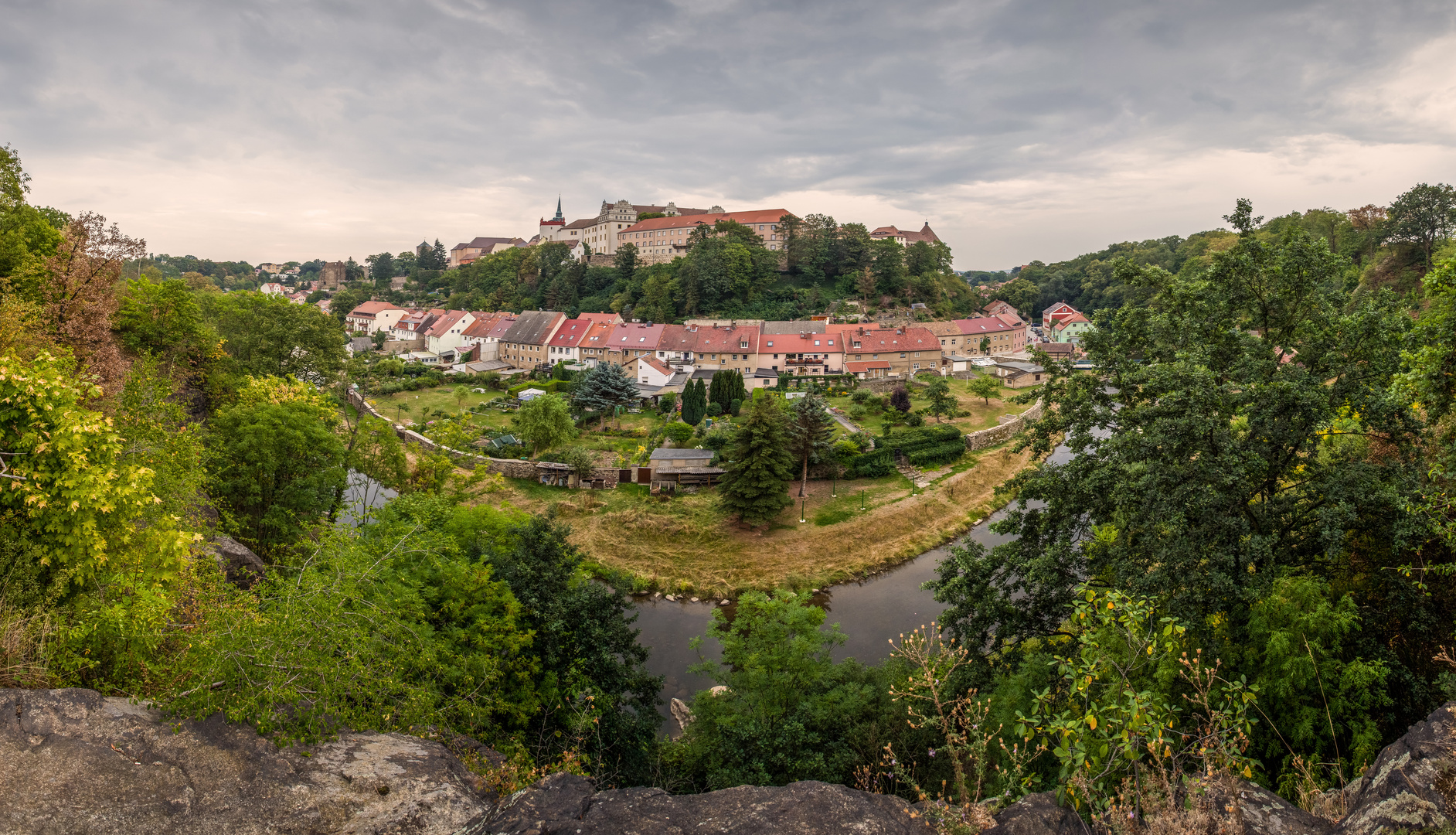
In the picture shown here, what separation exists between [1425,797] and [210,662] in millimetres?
9052

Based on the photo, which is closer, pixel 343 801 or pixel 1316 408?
pixel 343 801

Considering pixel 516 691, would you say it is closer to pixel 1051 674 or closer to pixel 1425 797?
pixel 1051 674

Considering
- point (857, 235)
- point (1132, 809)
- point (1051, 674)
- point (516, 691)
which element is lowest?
point (516, 691)

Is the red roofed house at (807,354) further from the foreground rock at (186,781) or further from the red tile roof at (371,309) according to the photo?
the red tile roof at (371,309)

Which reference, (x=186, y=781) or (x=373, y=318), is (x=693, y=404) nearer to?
(x=186, y=781)

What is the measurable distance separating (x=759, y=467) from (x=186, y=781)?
20.4m

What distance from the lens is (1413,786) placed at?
430 centimetres

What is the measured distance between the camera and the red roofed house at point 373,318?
73875 mm

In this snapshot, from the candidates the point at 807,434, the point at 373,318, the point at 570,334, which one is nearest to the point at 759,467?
the point at 807,434

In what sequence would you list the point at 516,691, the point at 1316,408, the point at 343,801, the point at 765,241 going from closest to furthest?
1. the point at 343,801
2. the point at 1316,408
3. the point at 516,691
4. the point at 765,241

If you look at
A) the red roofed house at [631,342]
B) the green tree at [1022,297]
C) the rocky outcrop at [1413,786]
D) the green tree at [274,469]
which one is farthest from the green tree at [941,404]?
the green tree at [1022,297]

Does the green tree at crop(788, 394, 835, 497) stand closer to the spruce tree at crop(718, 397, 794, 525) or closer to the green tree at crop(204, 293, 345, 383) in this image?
the spruce tree at crop(718, 397, 794, 525)

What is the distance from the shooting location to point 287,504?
17.0 metres

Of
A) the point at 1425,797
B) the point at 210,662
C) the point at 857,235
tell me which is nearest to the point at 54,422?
the point at 210,662
